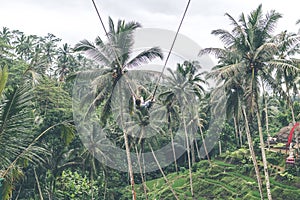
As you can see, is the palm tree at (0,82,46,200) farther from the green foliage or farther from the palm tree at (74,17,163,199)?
the green foliage

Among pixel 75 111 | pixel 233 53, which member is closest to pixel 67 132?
pixel 233 53

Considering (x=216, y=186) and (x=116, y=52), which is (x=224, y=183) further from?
(x=116, y=52)

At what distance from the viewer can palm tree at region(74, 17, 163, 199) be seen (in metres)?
15.5

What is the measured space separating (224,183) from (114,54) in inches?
608

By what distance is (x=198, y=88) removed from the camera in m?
27.0

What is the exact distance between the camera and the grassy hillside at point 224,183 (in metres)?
22.2

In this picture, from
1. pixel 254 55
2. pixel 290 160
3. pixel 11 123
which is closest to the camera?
pixel 11 123

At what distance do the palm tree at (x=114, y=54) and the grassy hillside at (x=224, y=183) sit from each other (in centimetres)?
1102

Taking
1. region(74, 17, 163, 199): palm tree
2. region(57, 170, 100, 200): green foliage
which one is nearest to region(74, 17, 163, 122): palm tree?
region(74, 17, 163, 199): palm tree

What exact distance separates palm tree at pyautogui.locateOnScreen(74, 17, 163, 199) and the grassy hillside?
36.1ft

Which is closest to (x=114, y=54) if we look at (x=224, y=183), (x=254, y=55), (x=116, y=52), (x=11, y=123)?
(x=116, y=52)

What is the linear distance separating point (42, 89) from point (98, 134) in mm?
6706

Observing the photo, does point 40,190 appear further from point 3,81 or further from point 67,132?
point 3,81

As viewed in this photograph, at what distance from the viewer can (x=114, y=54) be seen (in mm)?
15461
